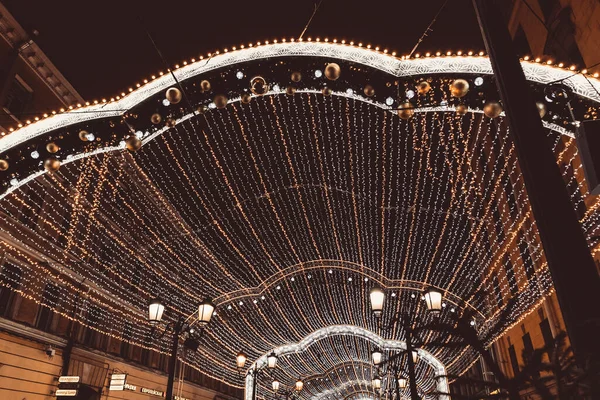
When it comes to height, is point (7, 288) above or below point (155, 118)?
above

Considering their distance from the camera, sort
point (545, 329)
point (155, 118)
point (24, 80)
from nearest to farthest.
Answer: point (155, 118), point (24, 80), point (545, 329)

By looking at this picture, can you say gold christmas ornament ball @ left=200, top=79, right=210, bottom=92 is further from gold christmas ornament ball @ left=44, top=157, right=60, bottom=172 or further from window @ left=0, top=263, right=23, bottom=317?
window @ left=0, top=263, right=23, bottom=317

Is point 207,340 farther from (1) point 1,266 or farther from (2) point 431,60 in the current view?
(2) point 431,60

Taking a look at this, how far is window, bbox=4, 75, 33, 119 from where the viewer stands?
675 inches

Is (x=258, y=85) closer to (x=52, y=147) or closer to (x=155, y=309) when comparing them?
(x=52, y=147)

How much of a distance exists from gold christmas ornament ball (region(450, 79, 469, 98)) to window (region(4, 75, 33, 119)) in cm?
1715

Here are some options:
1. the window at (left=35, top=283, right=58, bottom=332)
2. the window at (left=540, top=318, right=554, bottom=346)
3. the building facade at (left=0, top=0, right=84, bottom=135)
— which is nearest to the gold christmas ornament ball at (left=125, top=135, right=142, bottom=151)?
the building facade at (left=0, top=0, right=84, bottom=135)

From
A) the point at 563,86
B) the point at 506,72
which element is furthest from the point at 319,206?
the point at 506,72

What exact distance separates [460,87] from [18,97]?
709 inches

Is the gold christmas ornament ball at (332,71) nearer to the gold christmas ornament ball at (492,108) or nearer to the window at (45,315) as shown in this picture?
the gold christmas ornament ball at (492,108)

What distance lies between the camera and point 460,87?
6.09 meters

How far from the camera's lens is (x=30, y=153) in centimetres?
789

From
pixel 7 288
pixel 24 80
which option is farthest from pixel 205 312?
pixel 24 80

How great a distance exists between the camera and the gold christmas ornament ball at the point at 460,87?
6.08m
